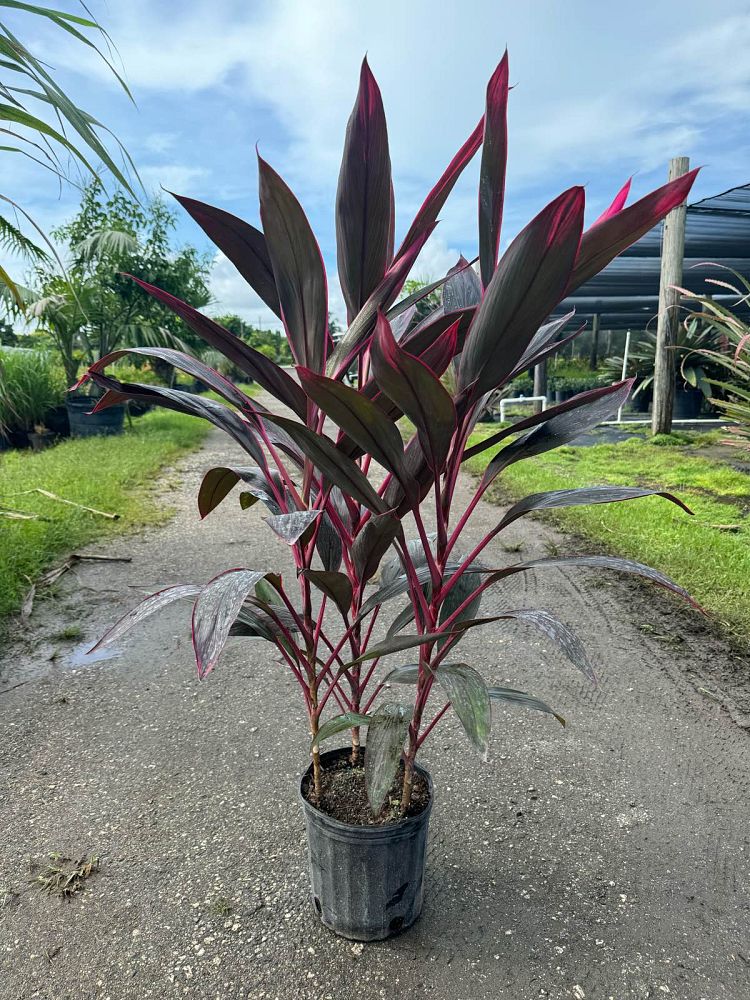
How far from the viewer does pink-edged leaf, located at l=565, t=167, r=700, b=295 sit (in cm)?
71

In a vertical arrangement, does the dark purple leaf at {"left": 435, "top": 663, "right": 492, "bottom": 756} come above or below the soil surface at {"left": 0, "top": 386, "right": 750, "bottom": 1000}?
above

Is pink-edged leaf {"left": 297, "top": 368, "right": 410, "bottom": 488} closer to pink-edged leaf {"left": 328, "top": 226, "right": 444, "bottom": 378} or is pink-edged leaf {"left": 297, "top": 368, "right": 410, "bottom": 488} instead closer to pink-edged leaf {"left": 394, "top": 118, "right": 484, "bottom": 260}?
pink-edged leaf {"left": 328, "top": 226, "right": 444, "bottom": 378}

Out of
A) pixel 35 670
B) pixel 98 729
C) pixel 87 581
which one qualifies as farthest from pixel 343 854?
pixel 87 581

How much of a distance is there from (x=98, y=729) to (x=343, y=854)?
977mm

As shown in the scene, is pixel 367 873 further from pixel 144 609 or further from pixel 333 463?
pixel 333 463

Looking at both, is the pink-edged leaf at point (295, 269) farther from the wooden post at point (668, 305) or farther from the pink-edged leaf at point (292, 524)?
the wooden post at point (668, 305)

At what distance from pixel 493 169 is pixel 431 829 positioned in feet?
4.15

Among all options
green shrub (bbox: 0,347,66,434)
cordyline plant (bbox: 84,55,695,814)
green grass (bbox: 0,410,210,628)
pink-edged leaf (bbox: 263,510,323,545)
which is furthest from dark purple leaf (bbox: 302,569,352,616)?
green shrub (bbox: 0,347,66,434)

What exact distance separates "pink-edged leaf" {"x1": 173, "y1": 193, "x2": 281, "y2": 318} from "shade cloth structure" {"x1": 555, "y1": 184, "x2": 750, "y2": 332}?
172 inches

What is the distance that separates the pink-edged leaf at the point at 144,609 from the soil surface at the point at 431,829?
0.27 meters

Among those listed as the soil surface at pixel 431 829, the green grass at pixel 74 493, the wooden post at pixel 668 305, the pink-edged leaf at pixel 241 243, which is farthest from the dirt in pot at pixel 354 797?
the wooden post at pixel 668 305

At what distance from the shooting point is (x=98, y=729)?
178cm

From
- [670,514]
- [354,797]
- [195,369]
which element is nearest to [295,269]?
[195,369]

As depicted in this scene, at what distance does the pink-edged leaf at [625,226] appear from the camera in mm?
708
